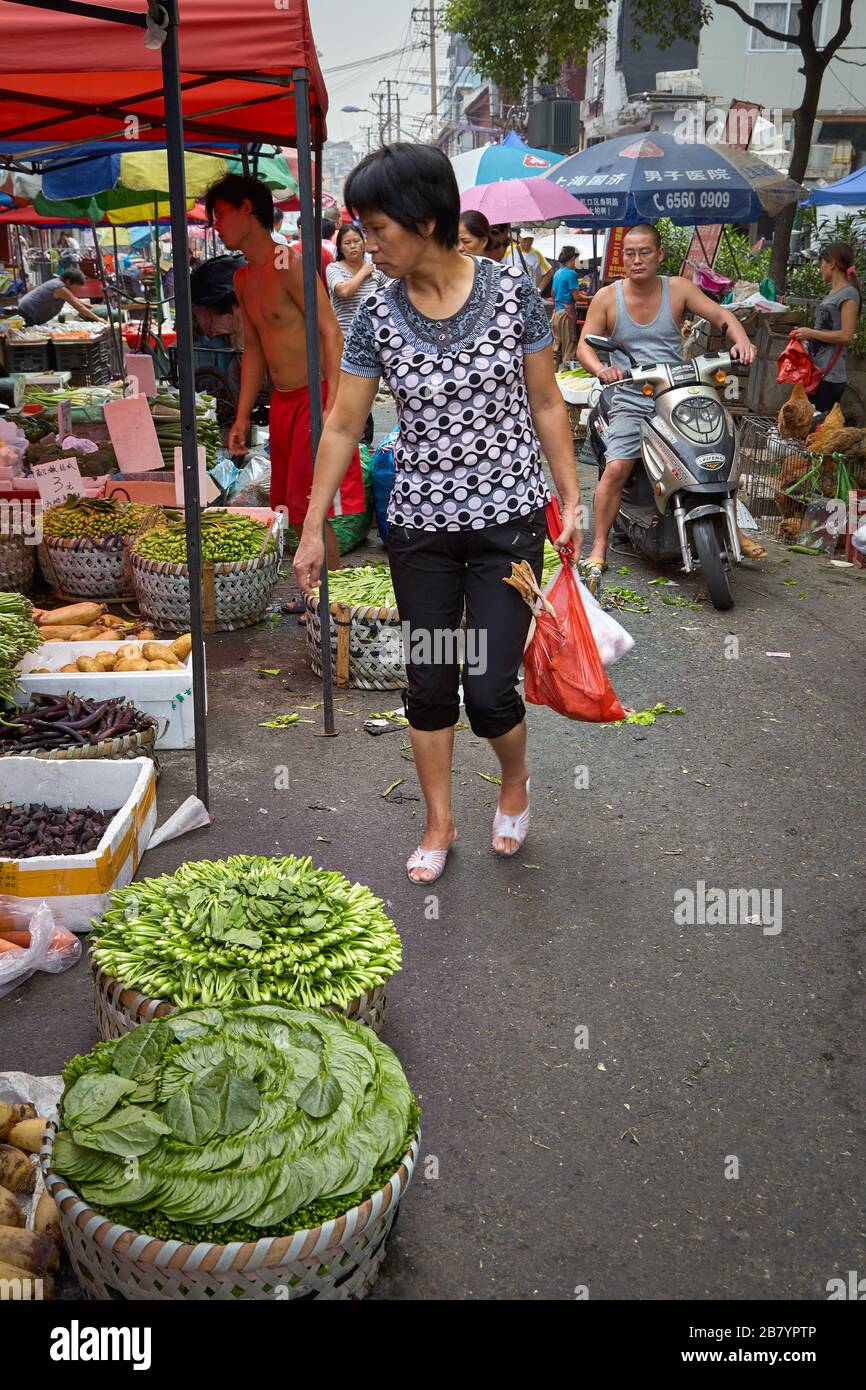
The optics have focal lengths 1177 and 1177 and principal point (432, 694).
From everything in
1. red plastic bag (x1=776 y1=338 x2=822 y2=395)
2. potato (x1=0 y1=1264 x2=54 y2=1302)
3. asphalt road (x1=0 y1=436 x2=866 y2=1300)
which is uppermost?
red plastic bag (x1=776 y1=338 x2=822 y2=395)

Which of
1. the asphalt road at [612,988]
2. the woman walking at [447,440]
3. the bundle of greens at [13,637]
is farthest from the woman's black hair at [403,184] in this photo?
the bundle of greens at [13,637]

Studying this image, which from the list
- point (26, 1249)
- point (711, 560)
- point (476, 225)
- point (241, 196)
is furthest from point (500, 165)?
point (26, 1249)

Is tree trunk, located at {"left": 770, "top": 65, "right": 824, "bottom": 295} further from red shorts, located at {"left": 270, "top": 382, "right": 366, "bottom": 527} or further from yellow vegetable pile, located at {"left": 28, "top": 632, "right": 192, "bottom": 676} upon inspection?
yellow vegetable pile, located at {"left": 28, "top": 632, "right": 192, "bottom": 676}

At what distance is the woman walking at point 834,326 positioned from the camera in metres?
10.4

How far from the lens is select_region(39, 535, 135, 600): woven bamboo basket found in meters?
7.30

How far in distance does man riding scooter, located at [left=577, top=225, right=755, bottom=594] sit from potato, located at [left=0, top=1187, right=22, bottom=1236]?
18.5ft

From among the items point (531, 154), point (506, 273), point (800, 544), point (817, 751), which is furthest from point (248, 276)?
point (531, 154)

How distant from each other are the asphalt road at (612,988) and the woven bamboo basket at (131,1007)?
306 mm

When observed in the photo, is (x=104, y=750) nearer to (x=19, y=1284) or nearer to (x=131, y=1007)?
(x=131, y=1007)

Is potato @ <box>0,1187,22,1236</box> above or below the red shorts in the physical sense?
below

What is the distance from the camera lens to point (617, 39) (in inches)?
1393

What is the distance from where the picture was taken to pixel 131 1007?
116 inches

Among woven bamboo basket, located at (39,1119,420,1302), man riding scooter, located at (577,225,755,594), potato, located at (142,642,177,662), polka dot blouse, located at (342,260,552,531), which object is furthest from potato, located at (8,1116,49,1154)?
man riding scooter, located at (577,225,755,594)

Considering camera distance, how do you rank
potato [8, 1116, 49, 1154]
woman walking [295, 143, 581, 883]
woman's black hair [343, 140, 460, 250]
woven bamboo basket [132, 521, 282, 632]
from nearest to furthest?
potato [8, 1116, 49, 1154]
woman's black hair [343, 140, 460, 250]
woman walking [295, 143, 581, 883]
woven bamboo basket [132, 521, 282, 632]
